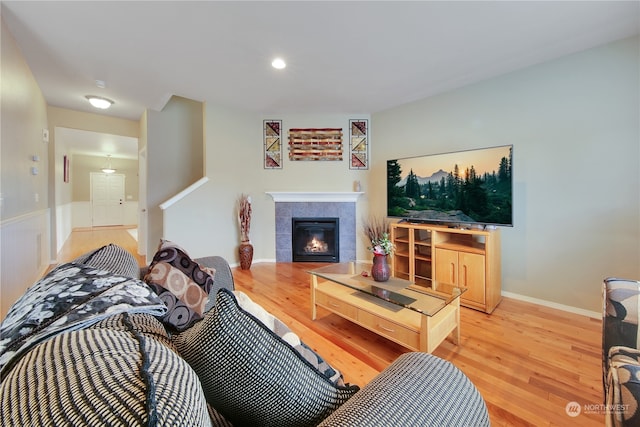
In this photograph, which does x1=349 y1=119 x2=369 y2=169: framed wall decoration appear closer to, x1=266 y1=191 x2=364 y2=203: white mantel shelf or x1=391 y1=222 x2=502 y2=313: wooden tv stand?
x1=266 y1=191 x2=364 y2=203: white mantel shelf

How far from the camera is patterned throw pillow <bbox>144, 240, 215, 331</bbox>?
3.91ft

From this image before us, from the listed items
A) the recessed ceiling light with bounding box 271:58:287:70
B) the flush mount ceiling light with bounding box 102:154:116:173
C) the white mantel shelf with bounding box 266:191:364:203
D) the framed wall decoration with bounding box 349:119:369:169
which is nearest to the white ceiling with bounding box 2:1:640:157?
the recessed ceiling light with bounding box 271:58:287:70

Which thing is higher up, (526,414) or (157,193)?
(157,193)

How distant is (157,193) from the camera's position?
4.02 m

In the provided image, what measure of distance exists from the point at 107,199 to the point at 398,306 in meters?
9.97

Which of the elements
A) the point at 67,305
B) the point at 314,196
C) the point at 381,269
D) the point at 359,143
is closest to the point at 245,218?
the point at 314,196

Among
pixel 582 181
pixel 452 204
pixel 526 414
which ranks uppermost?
pixel 582 181

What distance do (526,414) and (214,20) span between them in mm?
3199

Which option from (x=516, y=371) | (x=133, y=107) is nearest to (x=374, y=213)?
(x=516, y=371)

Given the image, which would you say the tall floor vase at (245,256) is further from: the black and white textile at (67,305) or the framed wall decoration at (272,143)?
the black and white textile at (67,305)

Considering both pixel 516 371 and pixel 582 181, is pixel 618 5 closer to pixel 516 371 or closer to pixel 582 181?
pixel 582 181

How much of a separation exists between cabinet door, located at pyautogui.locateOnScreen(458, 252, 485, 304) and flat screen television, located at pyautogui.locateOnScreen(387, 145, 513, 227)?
391 millimetres

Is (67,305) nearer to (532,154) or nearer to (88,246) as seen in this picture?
(532,154)

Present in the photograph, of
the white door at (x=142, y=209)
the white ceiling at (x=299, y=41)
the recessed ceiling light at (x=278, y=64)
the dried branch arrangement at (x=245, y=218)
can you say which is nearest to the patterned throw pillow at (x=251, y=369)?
the white ceiling at (x=299, y=41)
